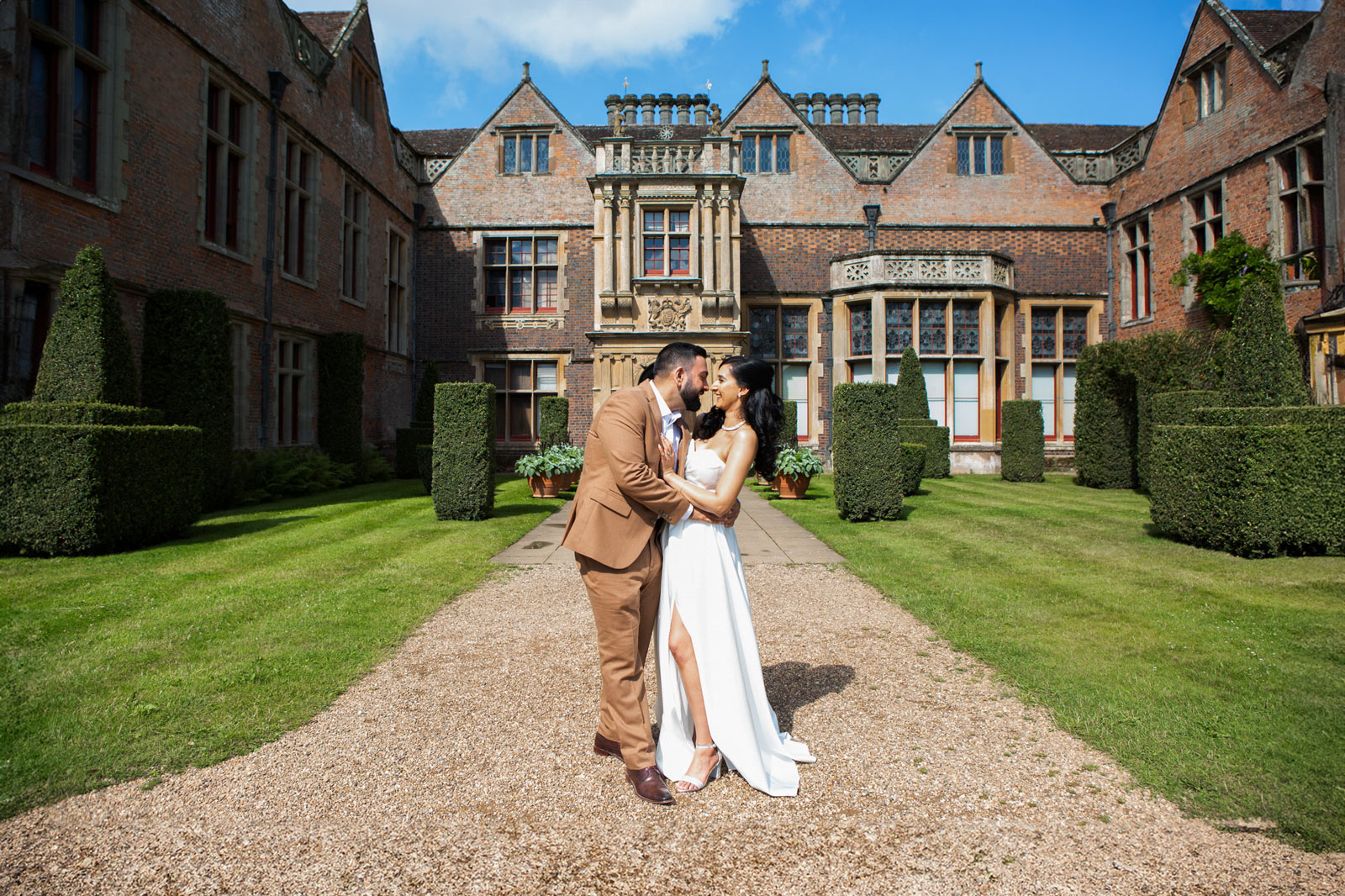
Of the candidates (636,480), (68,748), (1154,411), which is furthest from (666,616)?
(1154,411)

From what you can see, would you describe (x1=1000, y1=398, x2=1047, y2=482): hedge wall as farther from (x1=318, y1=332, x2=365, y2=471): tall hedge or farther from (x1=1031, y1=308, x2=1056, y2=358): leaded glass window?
(x1=318, y1=332, x2=365, y2=471): tall hedge

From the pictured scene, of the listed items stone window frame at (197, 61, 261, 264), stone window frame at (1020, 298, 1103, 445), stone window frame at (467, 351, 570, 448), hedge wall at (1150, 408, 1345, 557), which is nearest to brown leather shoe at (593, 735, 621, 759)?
hedge wall at (1150, 408, 1345, 557)

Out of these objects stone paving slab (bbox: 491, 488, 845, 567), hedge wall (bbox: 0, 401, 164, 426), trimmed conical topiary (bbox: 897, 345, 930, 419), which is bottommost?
stone paving slab (bbox: 491, 488, 845, 567)

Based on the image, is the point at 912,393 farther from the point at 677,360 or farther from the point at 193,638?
the point at 193,638

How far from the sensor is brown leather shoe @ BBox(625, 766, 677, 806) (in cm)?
296

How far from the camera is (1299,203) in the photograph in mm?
14336

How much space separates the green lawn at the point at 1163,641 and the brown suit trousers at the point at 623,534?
86.3 inches

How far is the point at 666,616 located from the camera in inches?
129

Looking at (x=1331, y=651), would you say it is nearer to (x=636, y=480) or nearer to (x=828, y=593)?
(x=828, y=593)

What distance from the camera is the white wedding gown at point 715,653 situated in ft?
10.4

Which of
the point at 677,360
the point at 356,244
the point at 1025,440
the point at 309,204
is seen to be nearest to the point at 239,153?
the point at 309,204

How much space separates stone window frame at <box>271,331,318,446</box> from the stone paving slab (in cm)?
784

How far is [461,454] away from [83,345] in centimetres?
454

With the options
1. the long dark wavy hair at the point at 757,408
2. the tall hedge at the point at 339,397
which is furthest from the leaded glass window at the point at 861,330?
the long dark wavy hair at the point at 757,408
